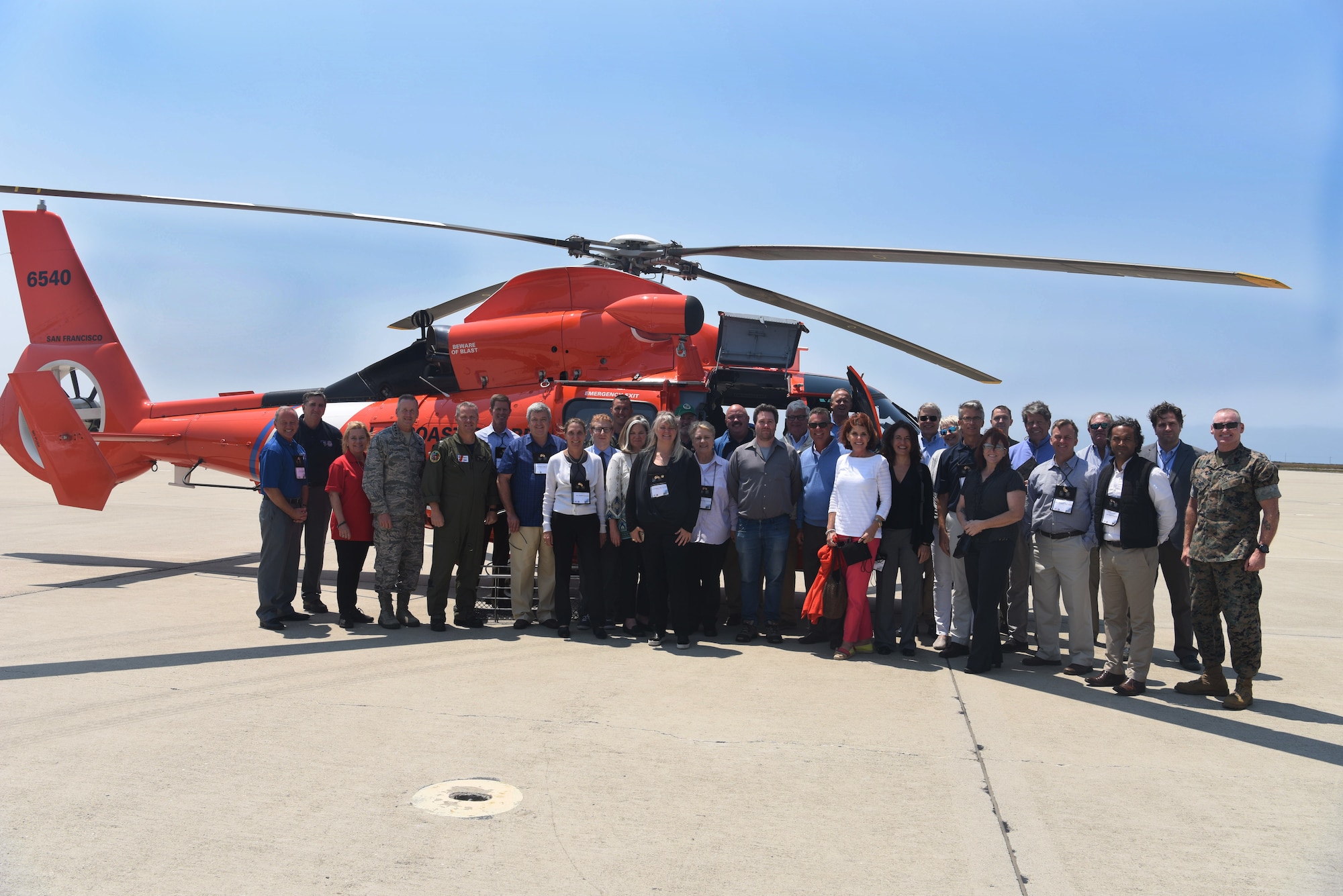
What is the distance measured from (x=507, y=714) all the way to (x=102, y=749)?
1.78 m

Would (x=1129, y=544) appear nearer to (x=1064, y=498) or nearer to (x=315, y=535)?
(x=1064, y=498)

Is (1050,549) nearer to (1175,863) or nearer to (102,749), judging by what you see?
(1175,863)

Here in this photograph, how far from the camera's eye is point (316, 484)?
6.93 metres

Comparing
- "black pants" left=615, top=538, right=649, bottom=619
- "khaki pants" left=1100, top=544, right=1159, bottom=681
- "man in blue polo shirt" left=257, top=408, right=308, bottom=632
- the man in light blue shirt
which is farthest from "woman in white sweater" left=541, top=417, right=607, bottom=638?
"khaki pants" left=1100, top=544, right=1159, bottom=681

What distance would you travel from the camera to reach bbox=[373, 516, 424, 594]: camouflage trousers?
20.9 feet

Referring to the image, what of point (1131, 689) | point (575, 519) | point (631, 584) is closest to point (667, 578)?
point (631, 584)

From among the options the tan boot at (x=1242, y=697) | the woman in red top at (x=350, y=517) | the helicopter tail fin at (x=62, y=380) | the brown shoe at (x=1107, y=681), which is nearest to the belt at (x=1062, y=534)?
the brown shoe at (x=1107, y=681)

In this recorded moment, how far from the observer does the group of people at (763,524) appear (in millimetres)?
5566

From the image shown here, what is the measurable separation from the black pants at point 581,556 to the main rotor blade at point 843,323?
3252 millimetres

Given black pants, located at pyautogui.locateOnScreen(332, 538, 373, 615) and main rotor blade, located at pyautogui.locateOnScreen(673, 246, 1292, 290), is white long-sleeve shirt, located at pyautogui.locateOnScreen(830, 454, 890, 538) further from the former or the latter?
black pants, located at pyautogui.locateOnScreen(332, 538, 373, 615)

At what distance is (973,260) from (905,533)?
2180 millimetres

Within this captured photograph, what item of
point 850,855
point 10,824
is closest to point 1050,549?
point 850,855

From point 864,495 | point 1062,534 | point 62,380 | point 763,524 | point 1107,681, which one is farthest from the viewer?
point 62,380

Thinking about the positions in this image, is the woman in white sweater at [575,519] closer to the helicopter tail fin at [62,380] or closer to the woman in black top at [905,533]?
the woman in black top at [905,533]
